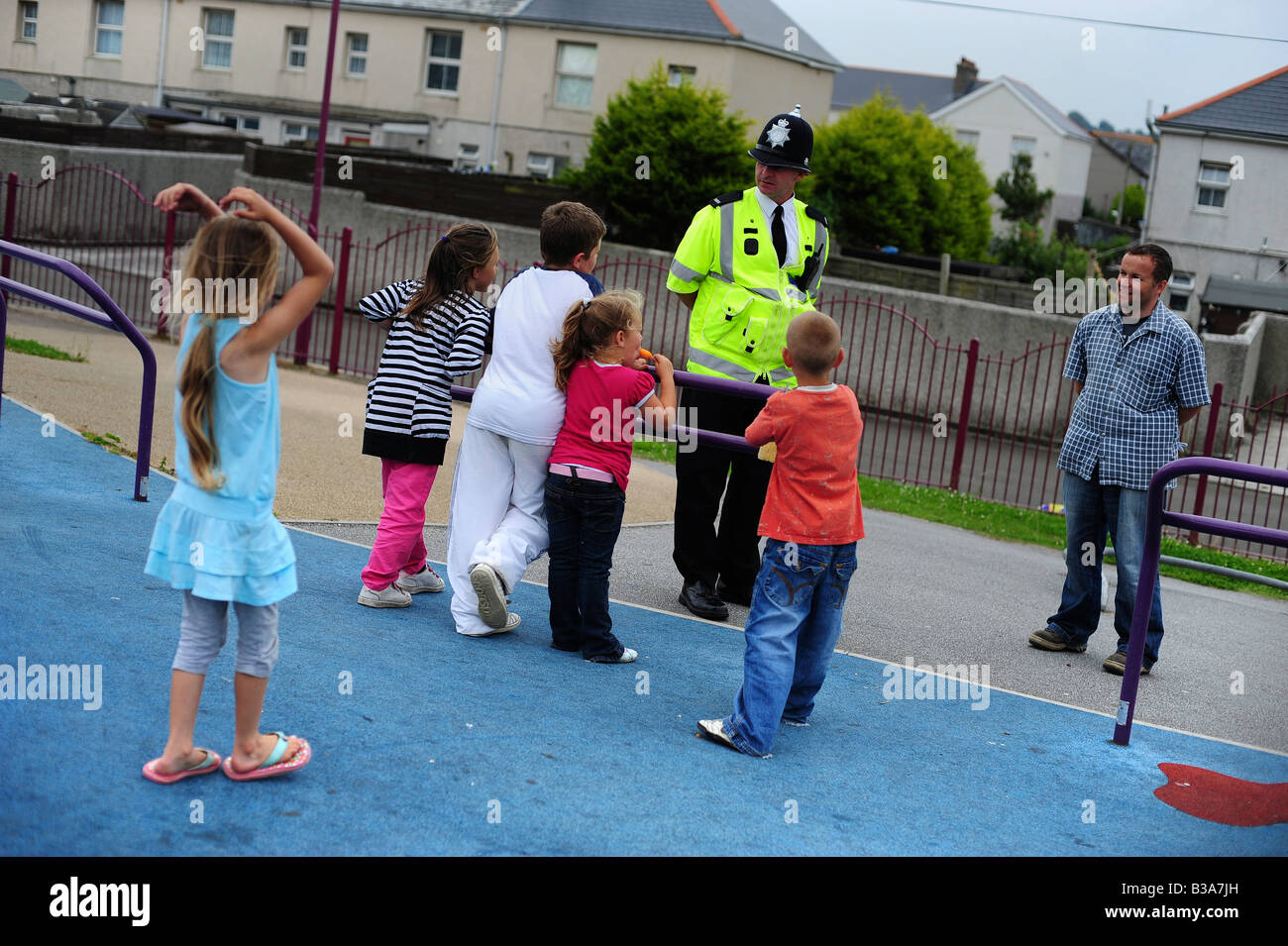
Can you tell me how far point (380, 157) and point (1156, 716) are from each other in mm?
25296

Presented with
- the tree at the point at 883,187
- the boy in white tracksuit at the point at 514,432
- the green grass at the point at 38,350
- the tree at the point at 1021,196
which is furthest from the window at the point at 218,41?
the boy in white tracksuit at the point at 514,432

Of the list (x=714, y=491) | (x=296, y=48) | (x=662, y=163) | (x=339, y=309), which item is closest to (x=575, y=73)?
(x=296, y=48)

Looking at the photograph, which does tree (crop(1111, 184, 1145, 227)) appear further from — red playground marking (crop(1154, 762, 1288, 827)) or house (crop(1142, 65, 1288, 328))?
red playground marking (crop(1154, 762, 1288, 827))

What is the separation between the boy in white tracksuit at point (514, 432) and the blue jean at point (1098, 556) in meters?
2.74

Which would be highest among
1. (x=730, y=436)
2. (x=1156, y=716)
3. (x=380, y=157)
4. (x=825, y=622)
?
(x=380, y=157)

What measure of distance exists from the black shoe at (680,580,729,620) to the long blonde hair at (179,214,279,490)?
3.20 metres

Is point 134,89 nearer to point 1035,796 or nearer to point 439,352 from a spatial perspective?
point 439,352

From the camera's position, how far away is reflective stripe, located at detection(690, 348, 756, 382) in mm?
5961

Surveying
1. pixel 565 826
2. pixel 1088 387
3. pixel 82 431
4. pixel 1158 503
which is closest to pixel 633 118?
pixel 82 431

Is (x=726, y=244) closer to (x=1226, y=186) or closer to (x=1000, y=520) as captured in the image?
(x=1000, y=520)

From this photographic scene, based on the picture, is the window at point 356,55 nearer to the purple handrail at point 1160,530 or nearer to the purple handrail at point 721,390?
the purple handrail at point 721,390

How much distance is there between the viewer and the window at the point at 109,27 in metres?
37.9

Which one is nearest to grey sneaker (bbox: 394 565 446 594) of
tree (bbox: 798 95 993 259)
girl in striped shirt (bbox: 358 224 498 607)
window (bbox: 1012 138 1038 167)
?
girl in striped shirt (bbox: 358 224 498 607)

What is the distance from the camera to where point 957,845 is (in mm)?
3873
